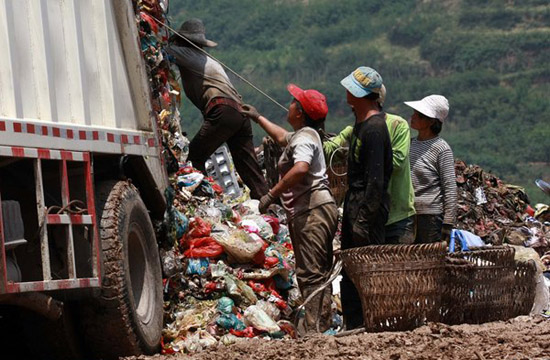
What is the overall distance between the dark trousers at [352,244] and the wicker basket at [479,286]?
19.2 inches

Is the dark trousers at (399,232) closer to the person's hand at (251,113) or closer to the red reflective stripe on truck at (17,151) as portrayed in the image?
the person's hand at (251,113)

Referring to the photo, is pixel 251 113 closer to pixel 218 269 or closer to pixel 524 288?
pixel 218 269

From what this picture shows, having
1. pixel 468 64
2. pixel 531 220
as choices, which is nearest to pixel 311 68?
pixel 468 64

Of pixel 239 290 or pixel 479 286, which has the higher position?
pixel 239 290

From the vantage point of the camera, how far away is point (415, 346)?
Result: 7059mm

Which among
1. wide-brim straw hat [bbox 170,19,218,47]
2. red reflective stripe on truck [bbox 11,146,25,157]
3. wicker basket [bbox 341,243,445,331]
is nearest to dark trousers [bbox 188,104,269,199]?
wide-brim straw hat [bbox 170,19,218,47]

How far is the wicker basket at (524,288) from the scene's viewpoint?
9.09 meters

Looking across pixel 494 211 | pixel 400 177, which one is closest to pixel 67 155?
pixel 400 177

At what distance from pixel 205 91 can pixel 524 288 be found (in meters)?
3.82

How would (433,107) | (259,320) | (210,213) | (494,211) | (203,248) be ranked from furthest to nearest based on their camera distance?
(494,211)
(210,213)
(203,248)
(259,320)
(433,107)

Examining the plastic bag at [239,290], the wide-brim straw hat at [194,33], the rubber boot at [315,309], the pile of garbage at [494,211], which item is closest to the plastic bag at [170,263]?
the plastic bag at [239,290]

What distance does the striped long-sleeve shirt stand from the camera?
8914mm

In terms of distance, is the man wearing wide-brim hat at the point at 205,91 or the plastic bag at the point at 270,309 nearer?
the plastic bag at the point at 270,309

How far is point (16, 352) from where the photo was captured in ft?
27.4
